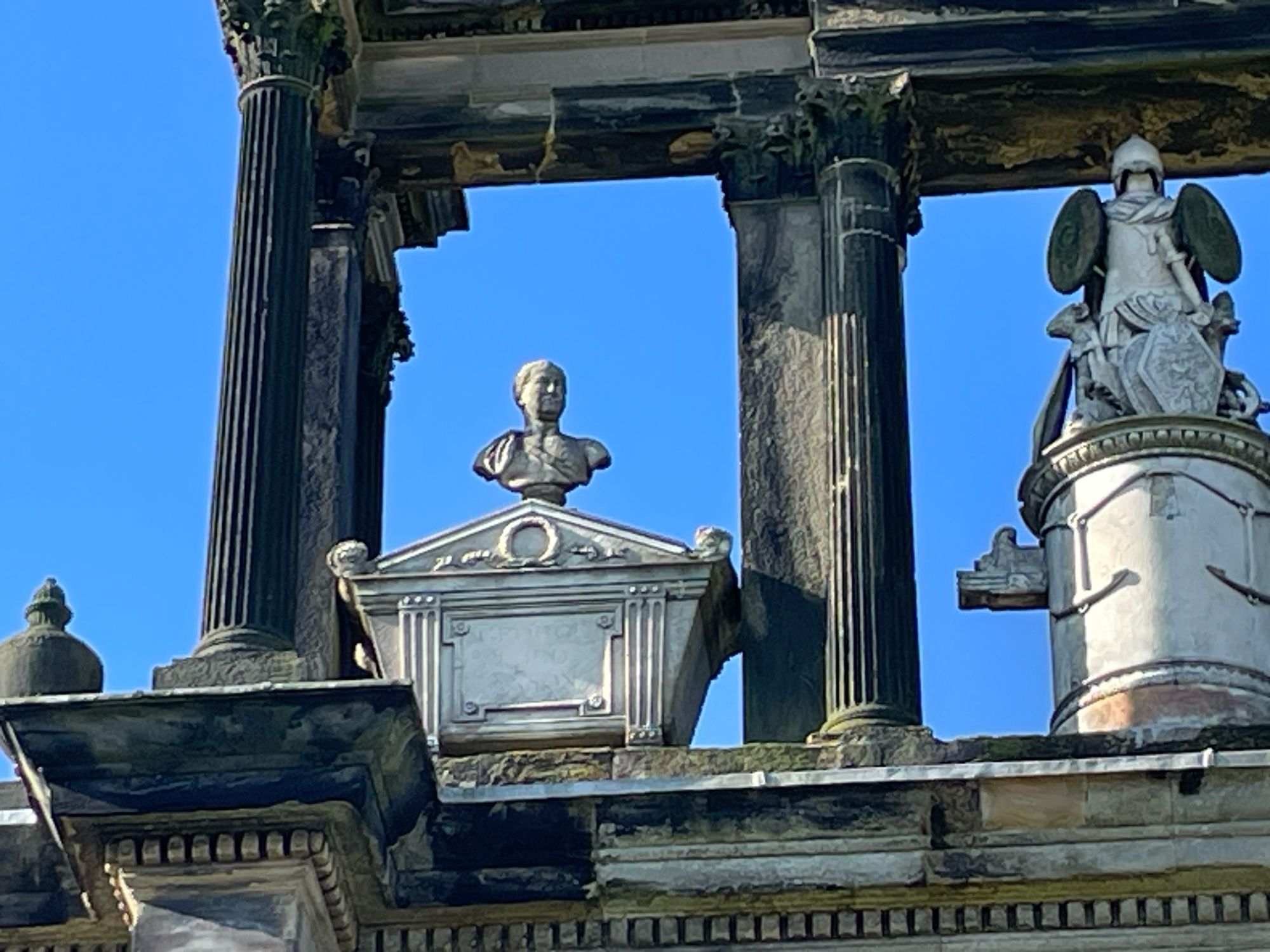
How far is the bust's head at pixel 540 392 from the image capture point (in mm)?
20609

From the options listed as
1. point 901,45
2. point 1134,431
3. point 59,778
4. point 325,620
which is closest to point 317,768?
point 59,778

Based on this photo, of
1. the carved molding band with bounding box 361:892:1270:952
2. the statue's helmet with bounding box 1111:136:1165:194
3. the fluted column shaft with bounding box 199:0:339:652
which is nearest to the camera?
the carved molding band with bounding box 361:892:1270:952

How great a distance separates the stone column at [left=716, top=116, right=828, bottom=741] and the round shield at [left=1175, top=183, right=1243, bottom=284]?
5.67ft

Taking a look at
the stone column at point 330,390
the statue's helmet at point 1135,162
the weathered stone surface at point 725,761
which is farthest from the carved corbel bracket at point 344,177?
the weathered stone surface at point 725,761

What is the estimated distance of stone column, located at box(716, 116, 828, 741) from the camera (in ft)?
64.4

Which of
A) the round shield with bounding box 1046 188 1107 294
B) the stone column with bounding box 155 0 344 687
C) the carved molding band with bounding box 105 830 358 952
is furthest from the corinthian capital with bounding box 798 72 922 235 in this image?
the carved molding band with bounding box 105 830 358 952

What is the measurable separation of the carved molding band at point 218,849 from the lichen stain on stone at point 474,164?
5169 millimetres

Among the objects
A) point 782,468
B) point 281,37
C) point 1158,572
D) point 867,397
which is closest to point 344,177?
point 281,37

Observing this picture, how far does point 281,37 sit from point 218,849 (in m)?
4.85

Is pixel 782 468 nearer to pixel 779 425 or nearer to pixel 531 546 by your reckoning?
pixel 779 425

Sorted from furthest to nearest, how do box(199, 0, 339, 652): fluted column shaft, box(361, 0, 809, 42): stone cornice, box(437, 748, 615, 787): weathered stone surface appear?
1. box(361, 0, 809, 42): stone cornice
2. box(199, 0, 339, 652): fluted column shaft
3. box(437, 748, 615, 787): weathered stone surface

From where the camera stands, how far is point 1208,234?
2084cm

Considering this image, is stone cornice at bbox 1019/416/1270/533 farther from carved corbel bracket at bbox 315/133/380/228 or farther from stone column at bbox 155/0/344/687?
carved corbel bracket at bbox 315/133/380/228

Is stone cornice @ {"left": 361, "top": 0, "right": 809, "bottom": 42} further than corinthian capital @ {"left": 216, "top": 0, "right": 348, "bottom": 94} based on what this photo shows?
Yes
